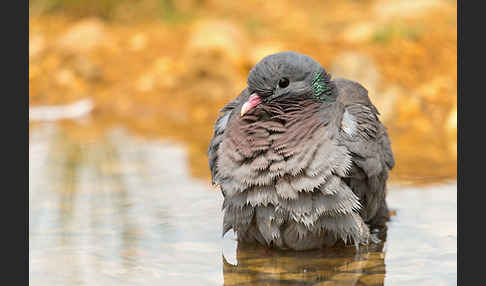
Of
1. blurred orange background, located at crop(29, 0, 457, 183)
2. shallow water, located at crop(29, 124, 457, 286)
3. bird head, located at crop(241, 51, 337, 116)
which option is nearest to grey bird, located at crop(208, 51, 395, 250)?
bird head, located at crop(241, 51, 337, 116)

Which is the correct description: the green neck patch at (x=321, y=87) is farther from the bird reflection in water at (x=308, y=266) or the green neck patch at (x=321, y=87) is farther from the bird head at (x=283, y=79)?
the bird reflection in water at (x=308, y=266)

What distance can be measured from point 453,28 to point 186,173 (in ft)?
25.6

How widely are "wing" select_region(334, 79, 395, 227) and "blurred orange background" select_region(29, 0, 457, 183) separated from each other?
4.94 feet

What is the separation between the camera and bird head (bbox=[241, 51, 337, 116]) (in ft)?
13.7

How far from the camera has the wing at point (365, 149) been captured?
4293mm

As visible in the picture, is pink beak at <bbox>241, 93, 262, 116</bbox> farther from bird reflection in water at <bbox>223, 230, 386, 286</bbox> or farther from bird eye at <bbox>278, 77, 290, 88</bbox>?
bird reflection in water at <bbox>223, 230, 386, 286</bbox>

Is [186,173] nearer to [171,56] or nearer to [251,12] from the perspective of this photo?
[171,56]

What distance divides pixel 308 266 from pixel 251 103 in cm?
106

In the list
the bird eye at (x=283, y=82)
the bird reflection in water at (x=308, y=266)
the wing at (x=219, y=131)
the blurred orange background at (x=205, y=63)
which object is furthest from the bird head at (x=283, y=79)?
the blurred orange background at (x=205, y=63)

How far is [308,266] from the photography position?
13.8ft

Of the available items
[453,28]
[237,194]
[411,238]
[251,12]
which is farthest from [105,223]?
[251,12]

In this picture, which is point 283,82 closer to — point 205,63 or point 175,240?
point 175,240

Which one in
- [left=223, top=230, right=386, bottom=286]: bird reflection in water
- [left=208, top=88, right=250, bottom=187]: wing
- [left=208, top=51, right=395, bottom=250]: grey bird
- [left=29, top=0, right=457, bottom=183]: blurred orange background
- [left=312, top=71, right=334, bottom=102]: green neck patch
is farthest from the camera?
[left=29, top=0, right=457, bottom=183]: blurred orange background

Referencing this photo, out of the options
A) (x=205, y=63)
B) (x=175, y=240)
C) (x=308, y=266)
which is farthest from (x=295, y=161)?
(x=205, y=63)
